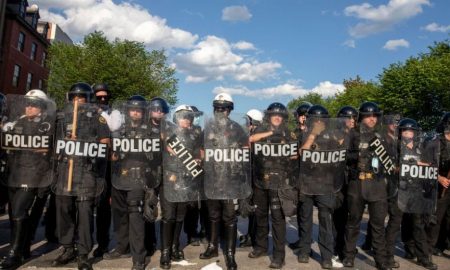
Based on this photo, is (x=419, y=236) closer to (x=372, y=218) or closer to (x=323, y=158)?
(x=372, y=218)

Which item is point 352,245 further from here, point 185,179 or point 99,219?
point 99,219

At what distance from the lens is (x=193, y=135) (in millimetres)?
4934

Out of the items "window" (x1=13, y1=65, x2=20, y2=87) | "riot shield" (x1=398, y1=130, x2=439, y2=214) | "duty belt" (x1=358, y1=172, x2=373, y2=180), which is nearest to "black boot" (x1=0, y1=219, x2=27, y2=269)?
"duty belt" (x1=358, y1=172, x2=373, y2=180)

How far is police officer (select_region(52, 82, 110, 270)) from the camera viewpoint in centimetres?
470

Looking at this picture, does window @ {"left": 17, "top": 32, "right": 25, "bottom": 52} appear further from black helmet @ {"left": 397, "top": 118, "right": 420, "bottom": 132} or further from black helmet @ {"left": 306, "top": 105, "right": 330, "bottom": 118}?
black helmet @ {"left": 397, "top": 118, "right": 420, "bottom": 132}

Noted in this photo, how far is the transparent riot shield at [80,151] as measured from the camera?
186 inches

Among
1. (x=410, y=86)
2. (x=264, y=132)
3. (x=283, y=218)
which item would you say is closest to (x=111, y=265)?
(x=283, y=218)

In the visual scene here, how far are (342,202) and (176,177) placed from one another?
2434 mm

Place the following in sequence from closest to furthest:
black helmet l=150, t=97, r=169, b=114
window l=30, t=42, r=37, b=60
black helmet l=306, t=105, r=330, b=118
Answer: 1. black helmet l=150, t=97, r=169, b=114
2. black helmet l=306, t=105, r=330, b=118
3. window l=30, t=42, r=37, b=60

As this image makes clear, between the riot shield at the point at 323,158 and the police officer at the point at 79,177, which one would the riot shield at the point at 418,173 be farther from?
the police officer at the point at 79,177

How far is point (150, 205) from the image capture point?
475 cm

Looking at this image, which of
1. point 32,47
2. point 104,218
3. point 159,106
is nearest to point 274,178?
point 159,106

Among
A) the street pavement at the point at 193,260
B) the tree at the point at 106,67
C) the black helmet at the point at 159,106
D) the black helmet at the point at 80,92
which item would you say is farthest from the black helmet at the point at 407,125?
the tree at the point at 106,67

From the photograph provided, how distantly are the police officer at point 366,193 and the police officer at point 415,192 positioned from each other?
0.54m
